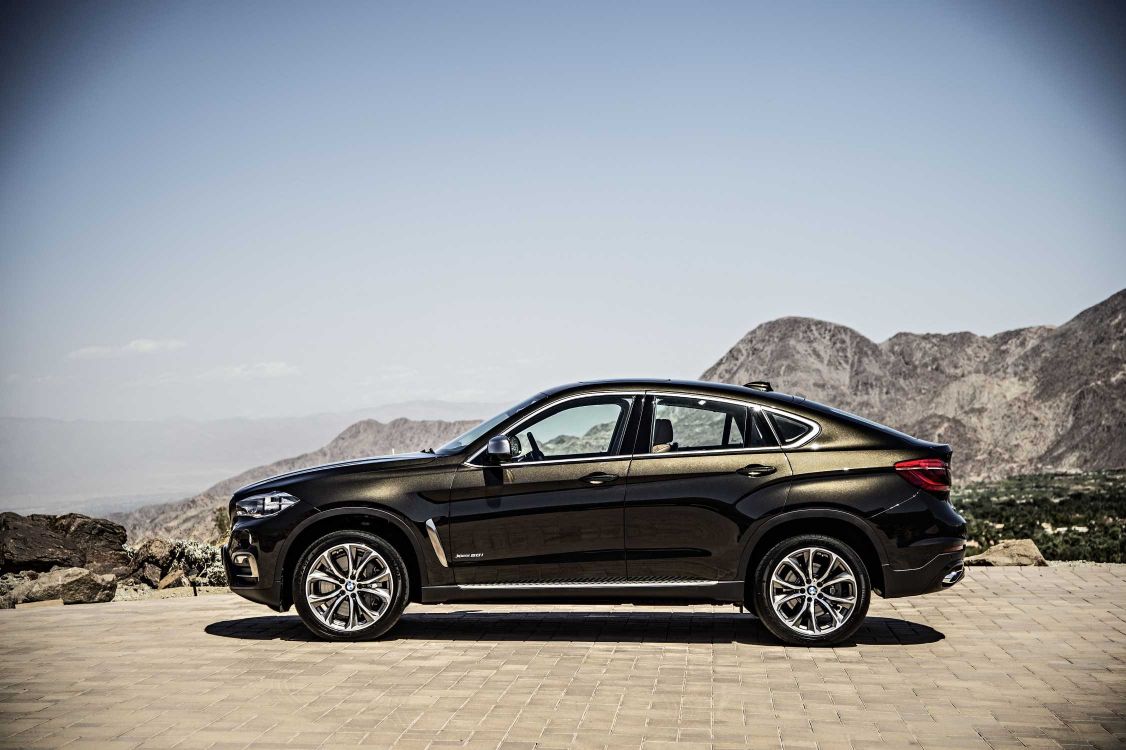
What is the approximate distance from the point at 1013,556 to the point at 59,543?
38.8 feet

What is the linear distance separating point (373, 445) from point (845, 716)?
40956 mm

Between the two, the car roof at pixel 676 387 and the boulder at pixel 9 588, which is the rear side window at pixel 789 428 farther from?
the boulder at pixel 9 588

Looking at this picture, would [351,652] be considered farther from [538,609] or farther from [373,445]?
[373,445]

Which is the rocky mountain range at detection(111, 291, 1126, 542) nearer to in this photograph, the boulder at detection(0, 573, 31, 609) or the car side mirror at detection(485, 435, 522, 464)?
the boulder at detection(0, 573, 31, 609)

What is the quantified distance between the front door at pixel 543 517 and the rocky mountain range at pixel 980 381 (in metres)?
46.5

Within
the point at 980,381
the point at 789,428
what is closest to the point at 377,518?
the point at 789,428

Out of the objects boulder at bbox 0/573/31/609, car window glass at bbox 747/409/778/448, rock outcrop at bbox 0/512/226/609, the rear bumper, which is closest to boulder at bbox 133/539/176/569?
→ rock outcrop at bbox 0/512/226/609

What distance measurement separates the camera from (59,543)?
1548cm

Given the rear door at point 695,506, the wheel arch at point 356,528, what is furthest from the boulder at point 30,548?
the rear door at point 695,506

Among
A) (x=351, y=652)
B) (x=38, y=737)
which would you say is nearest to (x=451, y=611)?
(x=351, y=652)

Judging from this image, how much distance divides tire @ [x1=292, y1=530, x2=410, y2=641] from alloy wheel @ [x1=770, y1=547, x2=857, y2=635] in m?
2.60

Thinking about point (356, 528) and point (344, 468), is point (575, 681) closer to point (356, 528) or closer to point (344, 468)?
point (356, 528)

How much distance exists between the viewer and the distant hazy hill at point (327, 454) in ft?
133

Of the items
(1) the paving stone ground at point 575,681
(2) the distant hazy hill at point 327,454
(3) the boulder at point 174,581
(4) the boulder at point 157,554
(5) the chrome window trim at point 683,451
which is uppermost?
(2) the distant hazy hill at point 327,454
